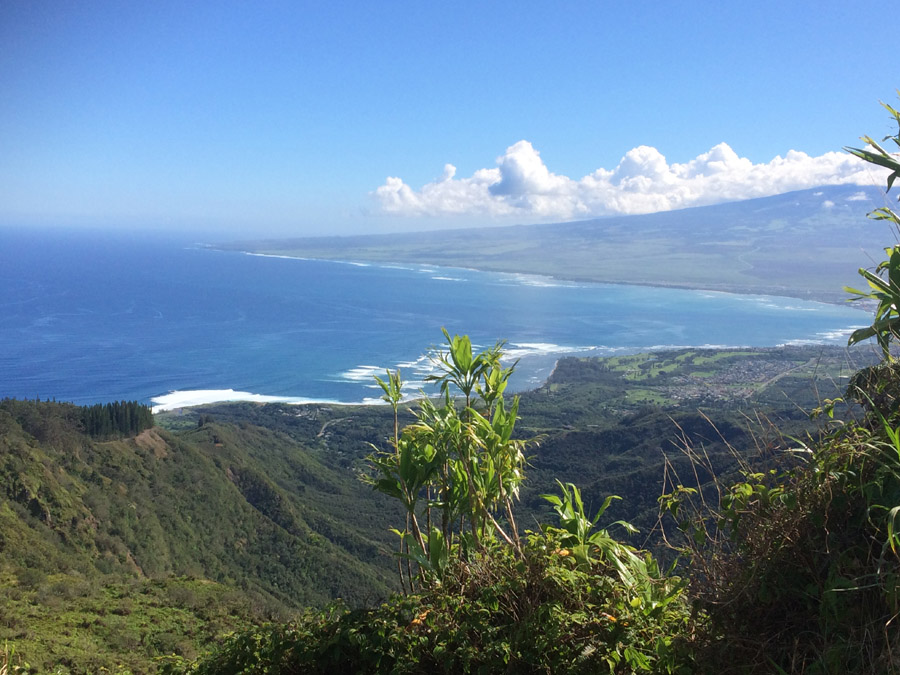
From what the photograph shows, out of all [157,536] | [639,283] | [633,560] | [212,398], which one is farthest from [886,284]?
[639,283]

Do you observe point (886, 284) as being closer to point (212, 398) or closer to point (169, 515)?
point (169, 515)

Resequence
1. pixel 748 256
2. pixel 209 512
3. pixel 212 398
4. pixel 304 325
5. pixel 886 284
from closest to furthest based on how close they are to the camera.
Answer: pixel 886 284 → pixel 209 512 → pixel 212 398 → pixel 304 325 → pixel 748 256

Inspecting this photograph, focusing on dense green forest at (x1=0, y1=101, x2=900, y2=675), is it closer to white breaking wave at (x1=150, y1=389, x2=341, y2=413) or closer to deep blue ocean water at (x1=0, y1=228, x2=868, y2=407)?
deep blue ocean water at (x1=0, y1=228, x2=868, y2=407)

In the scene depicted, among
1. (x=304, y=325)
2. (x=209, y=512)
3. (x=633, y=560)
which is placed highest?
(x=633, y=560)

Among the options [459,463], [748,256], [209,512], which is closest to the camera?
[459,463]

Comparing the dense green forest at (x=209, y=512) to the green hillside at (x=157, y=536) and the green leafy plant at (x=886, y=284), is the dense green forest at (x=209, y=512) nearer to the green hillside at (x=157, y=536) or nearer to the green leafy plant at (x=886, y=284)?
the green hillside at (x=157, y=536)

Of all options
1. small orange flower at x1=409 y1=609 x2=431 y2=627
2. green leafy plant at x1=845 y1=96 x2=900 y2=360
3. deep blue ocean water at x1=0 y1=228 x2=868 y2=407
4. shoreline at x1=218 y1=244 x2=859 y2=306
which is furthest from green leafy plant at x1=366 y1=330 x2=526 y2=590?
shoreline at x1=218 y1=244 x2=859 y2=306

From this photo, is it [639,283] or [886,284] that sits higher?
[886,284]

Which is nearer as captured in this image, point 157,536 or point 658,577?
point 658,577

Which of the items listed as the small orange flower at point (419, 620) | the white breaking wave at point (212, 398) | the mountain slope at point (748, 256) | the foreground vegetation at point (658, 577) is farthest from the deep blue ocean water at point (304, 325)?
the small orange flower at point (419, 620)

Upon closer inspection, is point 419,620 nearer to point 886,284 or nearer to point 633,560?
point 633,560
